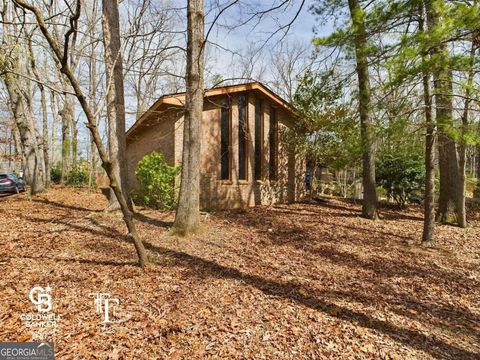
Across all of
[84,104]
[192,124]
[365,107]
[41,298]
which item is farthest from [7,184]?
[365,107]

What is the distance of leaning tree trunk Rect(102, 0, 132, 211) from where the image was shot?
728 centimetres

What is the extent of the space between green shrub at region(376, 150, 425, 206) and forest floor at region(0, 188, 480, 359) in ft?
11.3

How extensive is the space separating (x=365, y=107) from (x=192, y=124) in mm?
3927

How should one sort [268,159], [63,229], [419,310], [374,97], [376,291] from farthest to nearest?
[268,159], [63,229], [374,97], [376,291], [419,310]

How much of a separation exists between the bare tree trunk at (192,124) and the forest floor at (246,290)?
59 centimetres

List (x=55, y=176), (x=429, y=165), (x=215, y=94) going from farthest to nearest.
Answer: (x=55, y=176), (x=215, y=94), (x=429, y=165)

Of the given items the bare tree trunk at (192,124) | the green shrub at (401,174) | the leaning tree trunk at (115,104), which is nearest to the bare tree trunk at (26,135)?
the leaning tree trunk at (115,104)

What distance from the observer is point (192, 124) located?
6.09m

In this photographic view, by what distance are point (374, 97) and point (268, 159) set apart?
21.7 feet

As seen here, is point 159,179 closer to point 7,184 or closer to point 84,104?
point 84,104

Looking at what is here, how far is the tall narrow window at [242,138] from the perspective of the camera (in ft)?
35.3

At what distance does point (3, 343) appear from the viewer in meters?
2.54

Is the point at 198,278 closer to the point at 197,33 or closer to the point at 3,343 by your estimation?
Answer: the point at 3,343

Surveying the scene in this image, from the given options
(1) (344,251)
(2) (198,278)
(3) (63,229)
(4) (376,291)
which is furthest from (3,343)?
(1) (344,251)
